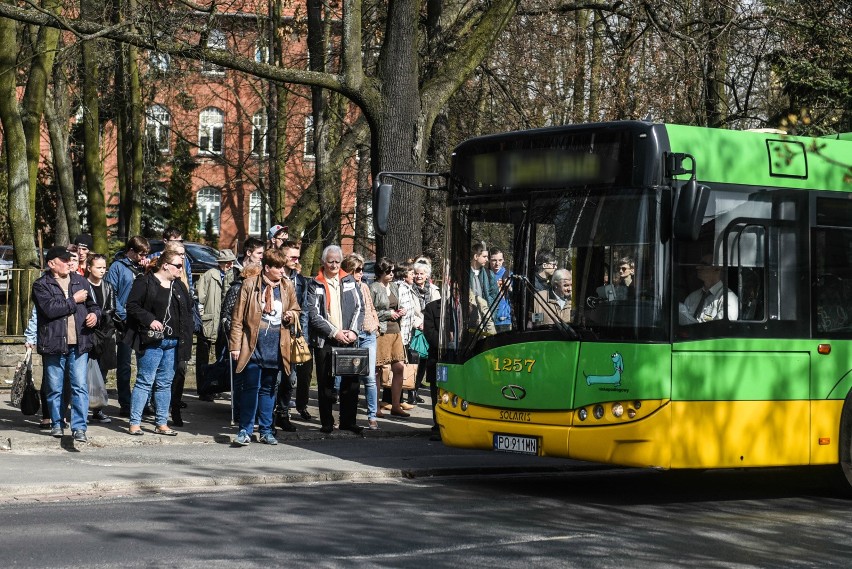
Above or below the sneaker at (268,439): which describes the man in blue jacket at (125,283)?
above

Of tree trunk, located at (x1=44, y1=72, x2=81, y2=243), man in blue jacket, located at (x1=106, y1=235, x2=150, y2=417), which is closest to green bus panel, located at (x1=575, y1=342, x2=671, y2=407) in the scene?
man in blue jacket, located at (x1=106, y1=235, x2=150, y2=417)

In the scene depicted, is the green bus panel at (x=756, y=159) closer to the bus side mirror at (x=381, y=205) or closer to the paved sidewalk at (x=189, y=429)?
the bus side mirror at (x=381, y=205)

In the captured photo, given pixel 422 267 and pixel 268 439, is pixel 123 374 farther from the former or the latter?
pixel 422 267

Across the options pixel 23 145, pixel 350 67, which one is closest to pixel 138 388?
pixel 350 67

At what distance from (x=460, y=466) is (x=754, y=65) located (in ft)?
44.8

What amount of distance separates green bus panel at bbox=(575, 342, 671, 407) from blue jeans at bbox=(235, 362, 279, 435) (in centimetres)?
390

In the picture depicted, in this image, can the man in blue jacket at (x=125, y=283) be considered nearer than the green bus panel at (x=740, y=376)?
No

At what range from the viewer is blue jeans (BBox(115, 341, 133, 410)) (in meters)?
15.1

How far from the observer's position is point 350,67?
16.9 meters

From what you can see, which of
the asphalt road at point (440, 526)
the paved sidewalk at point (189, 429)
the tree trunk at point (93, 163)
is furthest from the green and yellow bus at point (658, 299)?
the tree trunk at point (93, 163)

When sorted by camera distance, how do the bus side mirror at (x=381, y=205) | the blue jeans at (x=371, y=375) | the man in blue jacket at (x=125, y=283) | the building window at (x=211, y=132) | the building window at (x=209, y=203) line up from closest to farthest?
the bus side mirror at (x=381, y=205) < the blue jeans at (x=371, y=375) < the man in blue jacket at (x=125, y=283) < the building window at (x=211, y=132) < the building window at (x=209, y=203)

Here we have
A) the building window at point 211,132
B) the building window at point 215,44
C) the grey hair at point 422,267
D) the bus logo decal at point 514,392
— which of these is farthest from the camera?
the building window at point 211,132

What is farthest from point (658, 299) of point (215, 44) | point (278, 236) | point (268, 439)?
point (215, 44)

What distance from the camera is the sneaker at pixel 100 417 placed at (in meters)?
14.7
